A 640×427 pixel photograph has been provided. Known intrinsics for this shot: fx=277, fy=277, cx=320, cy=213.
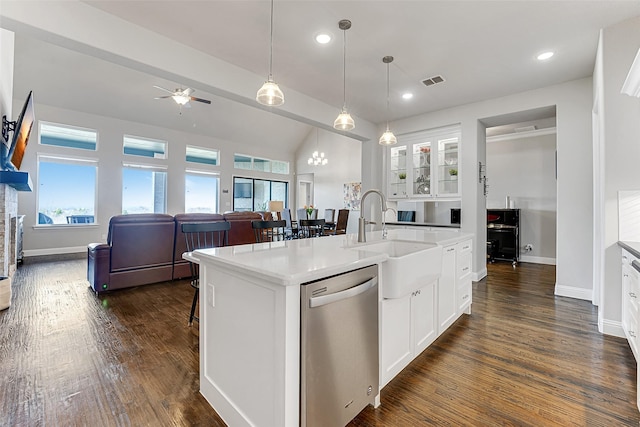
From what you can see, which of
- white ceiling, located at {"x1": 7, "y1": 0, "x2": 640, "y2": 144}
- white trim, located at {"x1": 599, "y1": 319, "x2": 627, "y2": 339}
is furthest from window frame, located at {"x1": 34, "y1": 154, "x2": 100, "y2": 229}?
white trim, located at {"x1": 599, "y1": 319, "x2": 627, "y2": 339}

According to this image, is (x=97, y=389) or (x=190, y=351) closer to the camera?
(x=97, y=389)

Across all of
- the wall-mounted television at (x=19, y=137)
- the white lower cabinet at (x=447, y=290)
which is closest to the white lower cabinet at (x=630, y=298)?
the white lower cabinet at (x=447, y=290)

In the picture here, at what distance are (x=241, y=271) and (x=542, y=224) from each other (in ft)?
22.2

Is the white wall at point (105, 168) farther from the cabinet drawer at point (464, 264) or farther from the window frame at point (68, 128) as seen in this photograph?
the cabinet drawer at point (464, 264)

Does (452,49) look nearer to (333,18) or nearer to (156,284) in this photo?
(333,18)

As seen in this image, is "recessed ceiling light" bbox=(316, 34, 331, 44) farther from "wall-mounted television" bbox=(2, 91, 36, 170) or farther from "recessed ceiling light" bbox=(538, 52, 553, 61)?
"wall-mounted television" bbox=(2, 91, 36, 170)

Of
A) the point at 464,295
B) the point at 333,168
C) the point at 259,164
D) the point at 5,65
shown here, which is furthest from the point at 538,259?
the point at 5,65

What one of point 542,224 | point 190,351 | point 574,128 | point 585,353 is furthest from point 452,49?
point 542,224

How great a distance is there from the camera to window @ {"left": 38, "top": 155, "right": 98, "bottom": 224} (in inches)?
253

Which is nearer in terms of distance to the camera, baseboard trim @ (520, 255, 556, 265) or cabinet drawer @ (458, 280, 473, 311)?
cabinet drawer @ (458, 280, 473, 311)

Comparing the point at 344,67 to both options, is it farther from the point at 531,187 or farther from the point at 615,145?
the point at 531,187

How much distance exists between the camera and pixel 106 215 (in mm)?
7133

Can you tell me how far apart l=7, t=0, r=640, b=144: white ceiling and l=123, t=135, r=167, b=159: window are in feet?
18.9

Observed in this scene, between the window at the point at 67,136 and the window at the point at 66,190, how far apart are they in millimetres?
355
